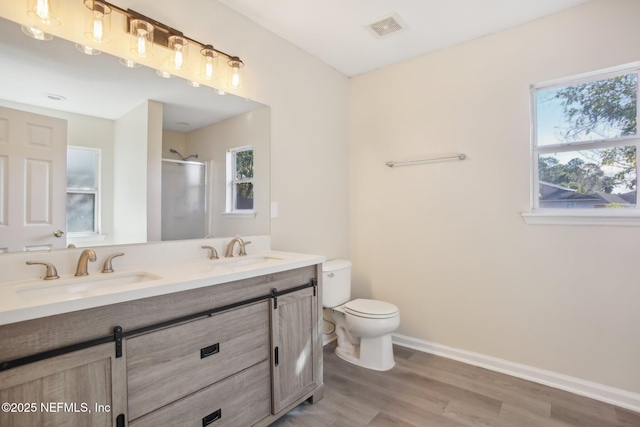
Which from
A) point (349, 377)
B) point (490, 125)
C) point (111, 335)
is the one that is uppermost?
point (490, 125)

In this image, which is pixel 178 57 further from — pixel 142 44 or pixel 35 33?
pixel 35 33

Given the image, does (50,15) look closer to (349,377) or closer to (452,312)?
(349,377)

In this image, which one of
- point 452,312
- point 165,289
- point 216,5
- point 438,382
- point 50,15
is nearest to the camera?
point 165,289

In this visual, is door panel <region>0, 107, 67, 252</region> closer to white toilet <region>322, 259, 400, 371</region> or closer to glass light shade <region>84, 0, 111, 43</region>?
glass light shade <region>84, 0, 111, 43</region>

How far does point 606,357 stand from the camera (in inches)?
77.4

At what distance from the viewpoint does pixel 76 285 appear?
1.30m

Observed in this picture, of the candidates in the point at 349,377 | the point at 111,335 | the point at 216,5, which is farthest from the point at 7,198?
the point at 349,377

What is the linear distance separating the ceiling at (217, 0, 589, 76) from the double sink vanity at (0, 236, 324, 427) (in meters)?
1.58

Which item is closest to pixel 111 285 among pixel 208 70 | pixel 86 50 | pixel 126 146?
pixel 126 146

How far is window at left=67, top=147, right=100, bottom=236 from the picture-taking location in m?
1.42

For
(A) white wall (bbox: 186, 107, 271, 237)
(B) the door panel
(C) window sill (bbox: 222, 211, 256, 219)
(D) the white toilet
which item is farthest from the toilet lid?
(B) the door panel

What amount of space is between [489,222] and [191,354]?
2.14 metres

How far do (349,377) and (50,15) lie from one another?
2553mm

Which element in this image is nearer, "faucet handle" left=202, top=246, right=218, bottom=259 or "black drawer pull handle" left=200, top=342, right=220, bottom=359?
"black drawer pull handle" left=200, top=342, right=220, bottom=359
